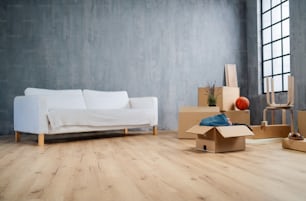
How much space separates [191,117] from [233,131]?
1236mm

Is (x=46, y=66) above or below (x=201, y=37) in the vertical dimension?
below

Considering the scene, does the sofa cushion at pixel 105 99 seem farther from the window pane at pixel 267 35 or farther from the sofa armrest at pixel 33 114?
the window pane at pixel 267 35

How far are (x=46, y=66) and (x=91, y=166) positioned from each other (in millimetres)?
3118

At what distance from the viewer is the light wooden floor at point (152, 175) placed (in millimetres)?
1476

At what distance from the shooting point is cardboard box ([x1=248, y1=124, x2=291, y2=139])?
3.69m

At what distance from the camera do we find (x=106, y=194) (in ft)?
4.86

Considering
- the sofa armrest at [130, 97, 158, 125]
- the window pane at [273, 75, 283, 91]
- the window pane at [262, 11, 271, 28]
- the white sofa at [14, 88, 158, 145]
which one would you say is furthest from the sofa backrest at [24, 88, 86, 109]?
the window pane at [262, 11, 271, 28]

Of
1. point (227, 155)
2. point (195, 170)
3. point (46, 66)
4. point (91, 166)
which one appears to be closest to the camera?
point (195, 170)

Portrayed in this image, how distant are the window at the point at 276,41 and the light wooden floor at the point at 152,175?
96.4 inches

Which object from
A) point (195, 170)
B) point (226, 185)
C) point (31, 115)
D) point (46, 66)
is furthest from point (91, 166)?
point (46, 66)

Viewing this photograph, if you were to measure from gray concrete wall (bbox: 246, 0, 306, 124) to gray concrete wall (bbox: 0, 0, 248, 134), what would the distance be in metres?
0.18

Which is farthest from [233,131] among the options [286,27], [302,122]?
[286,27]

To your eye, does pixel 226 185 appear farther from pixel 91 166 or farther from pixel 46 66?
pixel 46 66

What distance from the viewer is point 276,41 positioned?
5.17 metres
